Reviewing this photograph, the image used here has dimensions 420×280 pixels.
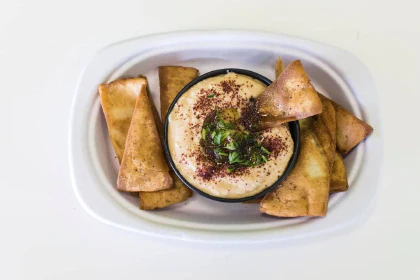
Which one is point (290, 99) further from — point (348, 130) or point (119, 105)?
point (119, 105)

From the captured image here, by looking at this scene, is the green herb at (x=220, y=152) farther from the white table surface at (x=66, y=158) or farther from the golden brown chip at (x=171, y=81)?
the white table surface at (x=66, y=158)

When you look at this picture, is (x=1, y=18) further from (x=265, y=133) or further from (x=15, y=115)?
(x=265, y=133)

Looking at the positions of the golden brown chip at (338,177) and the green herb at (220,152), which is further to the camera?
the golden brown chip at (338,177)

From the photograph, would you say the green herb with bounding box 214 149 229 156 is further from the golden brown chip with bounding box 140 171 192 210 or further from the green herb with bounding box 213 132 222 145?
the golden brown chip with bounding box 140 171 192 210

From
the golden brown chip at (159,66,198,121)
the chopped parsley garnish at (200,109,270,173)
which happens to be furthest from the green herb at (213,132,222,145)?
the golden brown chip at (159,66,198,121)

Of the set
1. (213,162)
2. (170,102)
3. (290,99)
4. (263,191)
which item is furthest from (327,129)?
(170,102)

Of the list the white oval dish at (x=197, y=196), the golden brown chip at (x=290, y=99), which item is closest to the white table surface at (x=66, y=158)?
the white oval dish at (x=197, y=196)

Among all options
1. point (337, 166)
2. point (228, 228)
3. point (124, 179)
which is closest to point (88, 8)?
point (124, 179)
